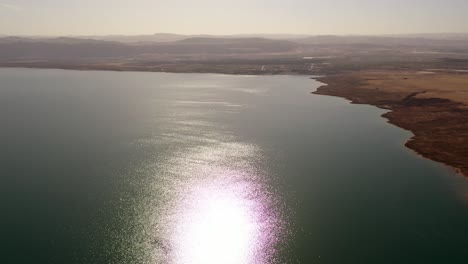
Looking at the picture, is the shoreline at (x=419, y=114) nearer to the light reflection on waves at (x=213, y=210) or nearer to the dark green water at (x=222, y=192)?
the dark green water at (x=222, y=192)

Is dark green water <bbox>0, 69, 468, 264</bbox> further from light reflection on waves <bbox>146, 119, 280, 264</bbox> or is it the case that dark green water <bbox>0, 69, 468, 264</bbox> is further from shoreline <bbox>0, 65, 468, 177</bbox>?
shoreline <bbox>0, 65, 468, 177</bbox>

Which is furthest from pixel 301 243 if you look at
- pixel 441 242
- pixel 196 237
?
pixel 441 242

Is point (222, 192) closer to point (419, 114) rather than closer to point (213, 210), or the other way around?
point (213, 210)

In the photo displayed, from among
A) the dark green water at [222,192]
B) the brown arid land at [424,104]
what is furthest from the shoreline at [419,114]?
the dark green water at [222,192]

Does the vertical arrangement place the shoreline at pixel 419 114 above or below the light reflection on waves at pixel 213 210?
above

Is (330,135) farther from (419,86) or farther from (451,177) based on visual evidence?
(419,86)

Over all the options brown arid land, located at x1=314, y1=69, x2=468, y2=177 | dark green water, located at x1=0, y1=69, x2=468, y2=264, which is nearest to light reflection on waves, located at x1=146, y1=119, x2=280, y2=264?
dark green water, located at x1=0, y1=69, x2=468, y2=264
